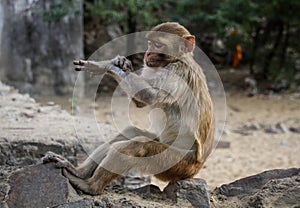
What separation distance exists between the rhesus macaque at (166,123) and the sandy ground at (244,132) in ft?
9.08

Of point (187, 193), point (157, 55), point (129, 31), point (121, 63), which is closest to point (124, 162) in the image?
point (187, 193)

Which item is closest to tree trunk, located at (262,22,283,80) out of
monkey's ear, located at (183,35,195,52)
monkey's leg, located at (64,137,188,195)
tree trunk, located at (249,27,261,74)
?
tree trunk, located at (249,27,261,74)

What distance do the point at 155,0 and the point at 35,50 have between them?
2.87 m

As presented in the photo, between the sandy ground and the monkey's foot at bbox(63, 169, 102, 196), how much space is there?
10.1 ft

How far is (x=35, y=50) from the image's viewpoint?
39.1 ft

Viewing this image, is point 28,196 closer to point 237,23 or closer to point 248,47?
point 237,23

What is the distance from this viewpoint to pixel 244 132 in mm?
9969

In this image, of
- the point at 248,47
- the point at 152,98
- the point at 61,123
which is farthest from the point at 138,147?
the point at 248,47

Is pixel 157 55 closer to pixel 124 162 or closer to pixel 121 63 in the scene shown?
pixel 121 63

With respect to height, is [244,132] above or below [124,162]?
below

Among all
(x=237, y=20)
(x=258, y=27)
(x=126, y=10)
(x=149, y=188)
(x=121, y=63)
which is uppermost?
(x=121, y=63)

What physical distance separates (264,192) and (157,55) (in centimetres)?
140

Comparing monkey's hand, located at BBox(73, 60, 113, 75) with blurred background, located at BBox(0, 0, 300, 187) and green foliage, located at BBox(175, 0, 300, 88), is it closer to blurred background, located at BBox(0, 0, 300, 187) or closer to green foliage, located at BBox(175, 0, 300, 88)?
blurred background, located at BBox(0, 0, 300, 187)

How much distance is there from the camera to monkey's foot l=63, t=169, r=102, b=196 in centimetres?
418
